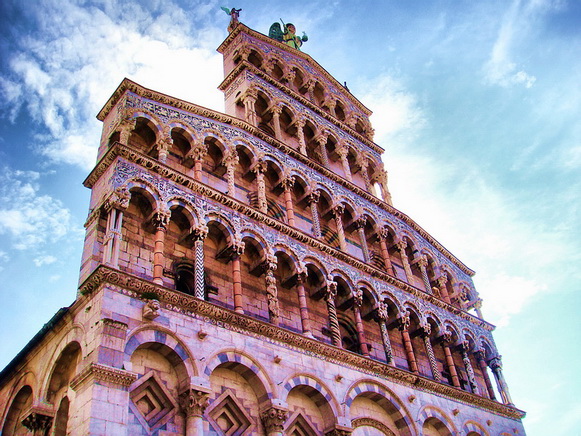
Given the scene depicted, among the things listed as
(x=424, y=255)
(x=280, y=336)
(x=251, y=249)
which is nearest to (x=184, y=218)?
(x=251, y=249)

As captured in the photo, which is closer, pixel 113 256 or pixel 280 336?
pixel 113 256

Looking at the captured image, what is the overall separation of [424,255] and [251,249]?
328 inches

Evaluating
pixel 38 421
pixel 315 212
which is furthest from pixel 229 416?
pixel 315 212

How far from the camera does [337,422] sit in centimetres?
1297

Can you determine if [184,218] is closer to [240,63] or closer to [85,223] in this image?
[85,223]

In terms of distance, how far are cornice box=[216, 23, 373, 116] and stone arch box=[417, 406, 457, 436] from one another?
1331 cm

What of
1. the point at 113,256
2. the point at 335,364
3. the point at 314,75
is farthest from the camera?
the point at 314,75

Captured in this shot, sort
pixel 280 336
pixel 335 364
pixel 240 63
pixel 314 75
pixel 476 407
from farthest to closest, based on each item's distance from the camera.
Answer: pixel 314 75 → pixel 240 63 → pixel 476 407 → pixel 335 364 → pixel 280 336

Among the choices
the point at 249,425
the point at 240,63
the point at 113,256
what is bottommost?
the point at 249,425

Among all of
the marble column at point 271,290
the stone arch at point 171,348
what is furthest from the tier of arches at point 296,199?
the stone arch at point 171,348

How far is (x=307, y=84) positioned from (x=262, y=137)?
6.25 m

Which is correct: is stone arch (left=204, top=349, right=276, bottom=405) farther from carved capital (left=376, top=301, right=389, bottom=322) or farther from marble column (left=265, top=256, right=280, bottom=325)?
carved capital (left=376, top=301, right=389, bottom=322)

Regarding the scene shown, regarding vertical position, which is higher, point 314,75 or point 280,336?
point 314,75

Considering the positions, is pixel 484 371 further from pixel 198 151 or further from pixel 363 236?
pixel 198 151
